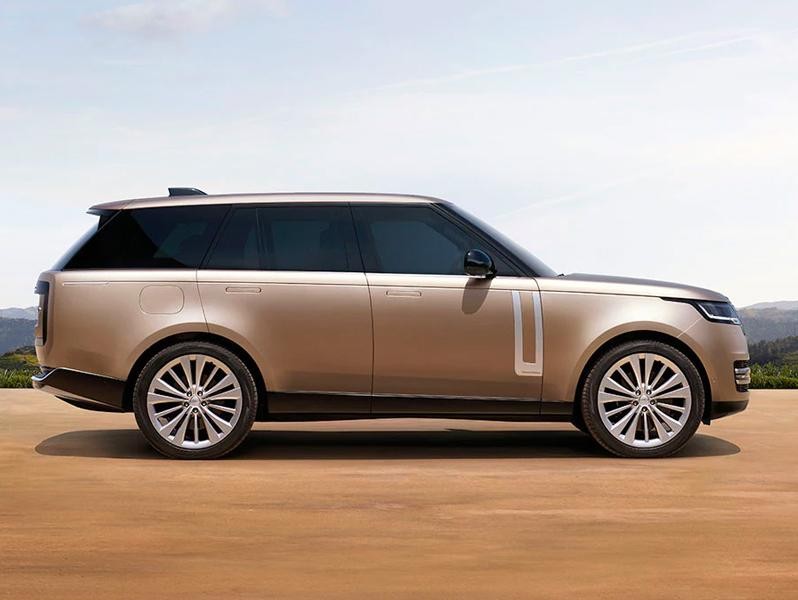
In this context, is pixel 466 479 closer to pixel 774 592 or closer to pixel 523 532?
pixel 523 532

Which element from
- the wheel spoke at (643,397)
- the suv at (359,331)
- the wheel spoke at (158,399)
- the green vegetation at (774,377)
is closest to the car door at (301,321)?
the suv at (359,331)

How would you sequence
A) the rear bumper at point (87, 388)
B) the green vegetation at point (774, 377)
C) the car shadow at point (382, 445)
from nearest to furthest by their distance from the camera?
1. the rear bumper at point (87, 388)
2. the car shadow at point (382, 445)
3. the green vegetation at point (774, 377)

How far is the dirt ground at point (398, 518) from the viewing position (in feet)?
17.9

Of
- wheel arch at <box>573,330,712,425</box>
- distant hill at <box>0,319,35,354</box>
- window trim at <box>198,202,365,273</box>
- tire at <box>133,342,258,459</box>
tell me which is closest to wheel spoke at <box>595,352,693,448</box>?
wheel arch at <box>573,330,712,425</box>

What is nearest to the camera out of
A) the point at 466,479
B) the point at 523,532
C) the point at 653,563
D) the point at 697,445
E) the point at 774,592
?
the point at 774,592

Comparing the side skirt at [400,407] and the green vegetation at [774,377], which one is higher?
the side skirt at [400,407]

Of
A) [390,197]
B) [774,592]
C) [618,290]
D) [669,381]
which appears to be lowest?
[774,592]

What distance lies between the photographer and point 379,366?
9430 millimetres

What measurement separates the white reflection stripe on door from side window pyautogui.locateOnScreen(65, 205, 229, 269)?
234cm

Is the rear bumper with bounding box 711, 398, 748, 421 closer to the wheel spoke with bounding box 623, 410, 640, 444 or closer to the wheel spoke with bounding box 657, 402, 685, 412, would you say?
the wheel spoke with bounding box 657, 402, 685, 412

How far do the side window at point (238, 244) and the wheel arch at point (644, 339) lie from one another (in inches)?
101

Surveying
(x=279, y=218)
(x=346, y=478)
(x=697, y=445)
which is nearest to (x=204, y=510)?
(x=346, y=478)

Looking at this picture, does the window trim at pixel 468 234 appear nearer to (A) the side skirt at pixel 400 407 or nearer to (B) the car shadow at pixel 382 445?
(A) the side skirt at pixel 400 407

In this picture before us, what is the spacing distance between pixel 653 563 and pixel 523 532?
36.2 inches
